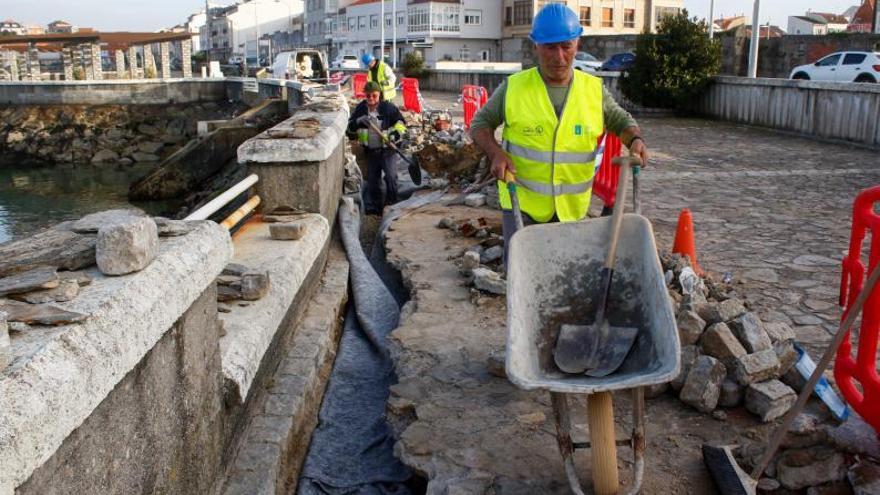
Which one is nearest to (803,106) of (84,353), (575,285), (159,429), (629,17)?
(575,285)

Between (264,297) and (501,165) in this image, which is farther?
(264,297)

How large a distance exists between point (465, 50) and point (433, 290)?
61.2 meters

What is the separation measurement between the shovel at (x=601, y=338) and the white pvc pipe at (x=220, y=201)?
1.72 metres

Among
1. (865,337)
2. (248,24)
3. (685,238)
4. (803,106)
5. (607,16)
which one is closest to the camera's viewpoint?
(865,337)

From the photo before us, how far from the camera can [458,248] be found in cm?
694

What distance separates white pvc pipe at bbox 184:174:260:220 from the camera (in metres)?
3.71

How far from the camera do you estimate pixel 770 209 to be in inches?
344

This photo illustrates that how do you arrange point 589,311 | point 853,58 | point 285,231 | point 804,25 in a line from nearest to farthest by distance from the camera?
point 589,311 < point 285,231 < point 853,58 < point 804,25

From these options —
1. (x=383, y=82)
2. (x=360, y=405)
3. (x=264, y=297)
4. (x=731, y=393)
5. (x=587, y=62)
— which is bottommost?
(x=360, y=405)

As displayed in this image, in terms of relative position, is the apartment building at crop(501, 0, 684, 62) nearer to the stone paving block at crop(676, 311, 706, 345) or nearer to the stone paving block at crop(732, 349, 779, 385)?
the stone paving block at crop(676, 311, 706, 345)

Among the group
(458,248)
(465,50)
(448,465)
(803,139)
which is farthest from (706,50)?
(465,50)

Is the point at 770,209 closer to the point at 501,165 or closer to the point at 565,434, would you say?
the point at 501,165

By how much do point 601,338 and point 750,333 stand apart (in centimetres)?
108

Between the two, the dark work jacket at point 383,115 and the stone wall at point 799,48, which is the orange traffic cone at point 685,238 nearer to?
the dark work jacket at point 383,115
